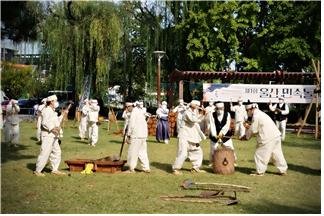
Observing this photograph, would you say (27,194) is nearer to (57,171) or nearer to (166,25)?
(57,171)

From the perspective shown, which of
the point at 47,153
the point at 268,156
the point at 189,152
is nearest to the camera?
the point at 47,153

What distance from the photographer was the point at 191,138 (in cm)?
1076

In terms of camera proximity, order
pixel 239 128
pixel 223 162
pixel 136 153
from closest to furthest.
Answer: pixel 223 162 < pixel 136 153 < pixel 239 128

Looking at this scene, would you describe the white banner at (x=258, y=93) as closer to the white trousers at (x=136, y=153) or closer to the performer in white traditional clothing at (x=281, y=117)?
the performer in white traditional clothing at (x=281, y=117)

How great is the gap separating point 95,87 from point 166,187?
20.8 meters

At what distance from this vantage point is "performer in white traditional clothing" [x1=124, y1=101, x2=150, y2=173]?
10.7m

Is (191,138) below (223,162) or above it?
above

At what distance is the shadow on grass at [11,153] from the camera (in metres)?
12.7

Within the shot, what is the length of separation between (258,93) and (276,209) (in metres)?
14.8

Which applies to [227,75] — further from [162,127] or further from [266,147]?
[266,147]

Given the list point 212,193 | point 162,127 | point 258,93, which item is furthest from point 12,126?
point 258,93

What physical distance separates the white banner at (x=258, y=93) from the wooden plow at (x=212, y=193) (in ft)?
42.8

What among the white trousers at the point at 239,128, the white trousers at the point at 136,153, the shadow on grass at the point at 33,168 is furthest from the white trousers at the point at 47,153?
the white trousers at the point at 239,128

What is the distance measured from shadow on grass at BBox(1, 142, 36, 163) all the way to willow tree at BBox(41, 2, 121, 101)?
39.4ft
